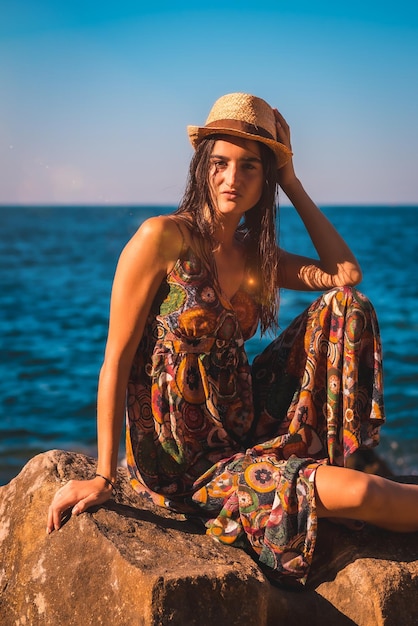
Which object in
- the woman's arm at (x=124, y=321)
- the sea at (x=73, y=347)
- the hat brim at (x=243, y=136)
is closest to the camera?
the woman's arm at (x=124, y=321)

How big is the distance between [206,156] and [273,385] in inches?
38.3

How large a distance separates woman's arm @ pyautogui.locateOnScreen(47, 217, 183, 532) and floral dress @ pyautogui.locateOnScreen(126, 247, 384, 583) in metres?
0.09

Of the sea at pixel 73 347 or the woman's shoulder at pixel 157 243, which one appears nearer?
the woman's shoulder at pixel 157 243

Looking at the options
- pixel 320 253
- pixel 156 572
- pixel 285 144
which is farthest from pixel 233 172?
pixel 156 572

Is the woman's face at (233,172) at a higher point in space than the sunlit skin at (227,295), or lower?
higher

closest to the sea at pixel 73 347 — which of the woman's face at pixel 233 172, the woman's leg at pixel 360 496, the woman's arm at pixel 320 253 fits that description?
the woman's arm at pixel 320 253

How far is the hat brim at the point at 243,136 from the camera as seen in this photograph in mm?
3178

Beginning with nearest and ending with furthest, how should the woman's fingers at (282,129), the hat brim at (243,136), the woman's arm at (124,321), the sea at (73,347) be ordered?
the woman's arm at (124,321), the hat brim at (243,136), the woman's fingers at (282,129), the sea at (73,347)

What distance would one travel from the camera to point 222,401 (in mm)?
3217

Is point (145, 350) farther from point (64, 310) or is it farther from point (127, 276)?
point (64, 310)

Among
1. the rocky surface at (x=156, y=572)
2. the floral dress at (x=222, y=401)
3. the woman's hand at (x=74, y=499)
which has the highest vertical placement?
the floral dress at (x=222, y=401)

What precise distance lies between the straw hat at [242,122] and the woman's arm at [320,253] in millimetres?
249

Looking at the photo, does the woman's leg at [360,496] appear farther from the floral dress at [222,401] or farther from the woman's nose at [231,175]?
the woman's nose at [231,175]

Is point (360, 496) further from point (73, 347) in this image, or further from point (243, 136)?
point (73, 347)
